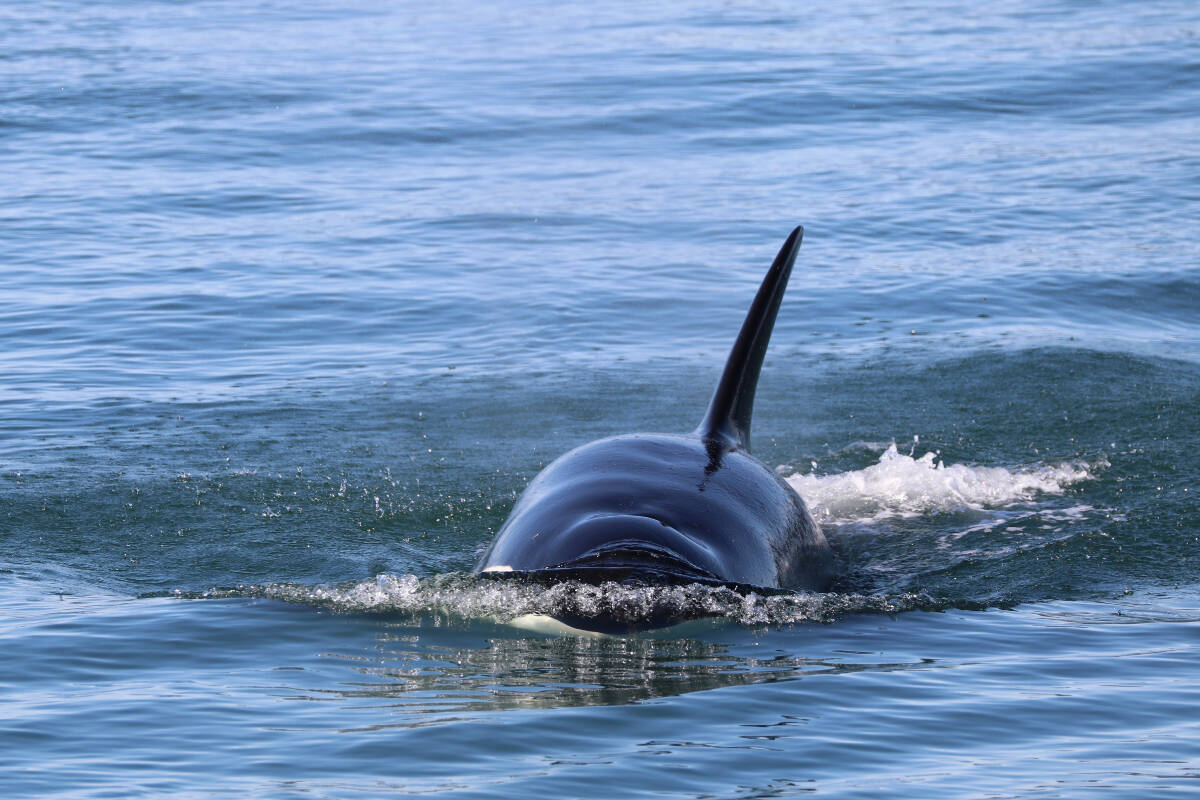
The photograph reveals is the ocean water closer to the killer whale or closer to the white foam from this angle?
the white foam

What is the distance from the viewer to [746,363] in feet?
37.2

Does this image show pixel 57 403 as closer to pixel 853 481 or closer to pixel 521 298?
pixel 521 298

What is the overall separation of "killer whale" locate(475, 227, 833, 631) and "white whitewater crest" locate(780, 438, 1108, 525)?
1.89 metres

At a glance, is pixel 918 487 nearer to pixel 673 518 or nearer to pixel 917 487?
pixel 917 487

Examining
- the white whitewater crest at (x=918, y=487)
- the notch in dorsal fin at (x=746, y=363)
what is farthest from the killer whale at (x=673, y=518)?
the white whitewater crest at (x=918, y=487)

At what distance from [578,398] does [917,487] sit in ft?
13.3

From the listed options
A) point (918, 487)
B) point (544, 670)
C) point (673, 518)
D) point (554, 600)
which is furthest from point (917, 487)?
point (544, 670)

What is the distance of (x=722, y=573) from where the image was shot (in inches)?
343

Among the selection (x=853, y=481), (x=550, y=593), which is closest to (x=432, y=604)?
(x=550, y=593)

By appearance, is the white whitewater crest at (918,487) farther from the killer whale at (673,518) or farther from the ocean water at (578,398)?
the killer whale at (673,518)

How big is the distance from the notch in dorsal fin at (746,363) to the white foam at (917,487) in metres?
1.64

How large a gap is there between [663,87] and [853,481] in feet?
71.7

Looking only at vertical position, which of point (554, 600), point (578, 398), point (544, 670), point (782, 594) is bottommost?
point (544, 670)

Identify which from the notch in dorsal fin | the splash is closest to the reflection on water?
the splash
